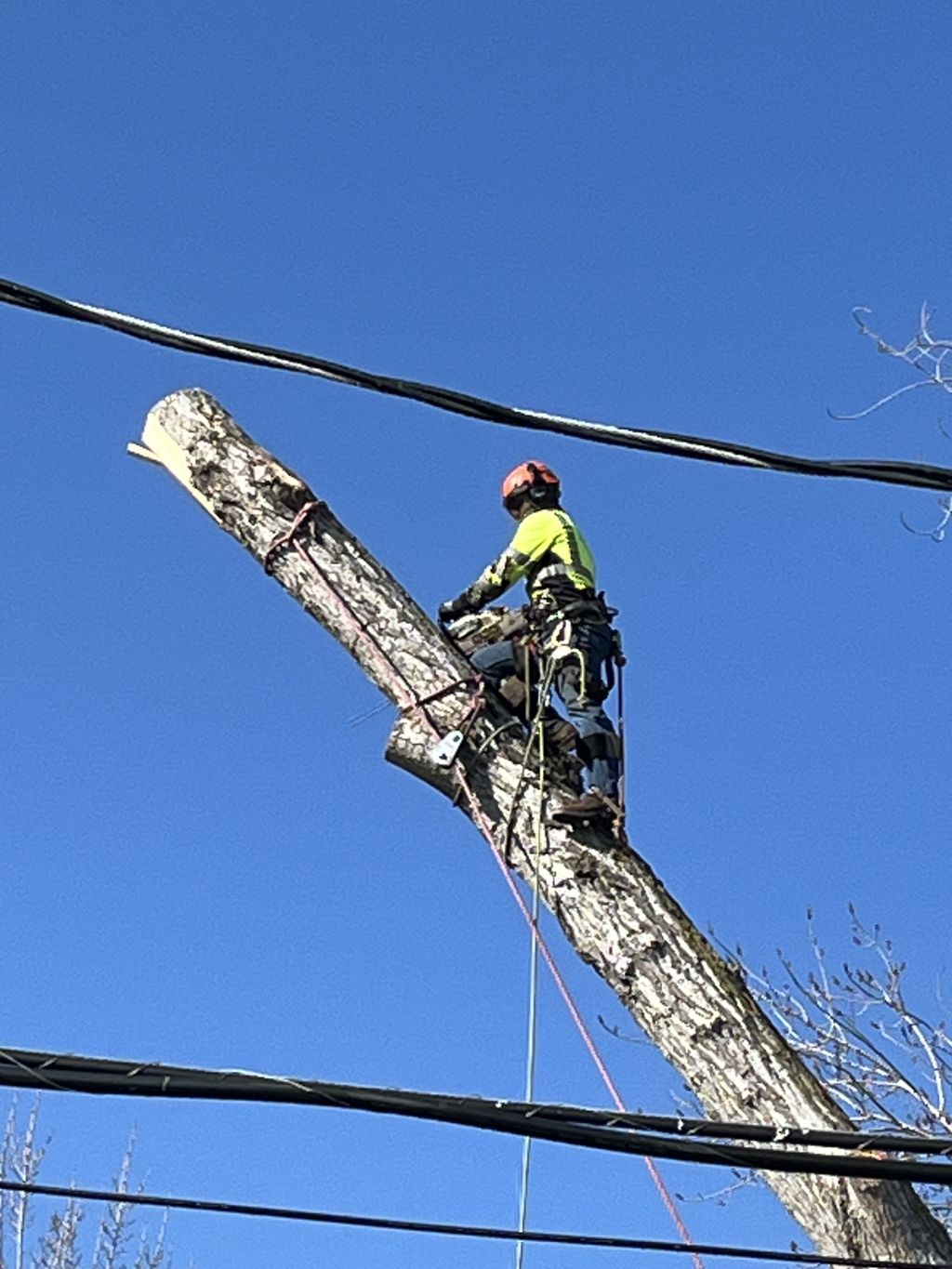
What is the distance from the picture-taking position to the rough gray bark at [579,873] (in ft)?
16.5

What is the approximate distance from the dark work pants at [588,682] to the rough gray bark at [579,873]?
328 millimetres

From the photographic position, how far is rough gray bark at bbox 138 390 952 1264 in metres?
5.04

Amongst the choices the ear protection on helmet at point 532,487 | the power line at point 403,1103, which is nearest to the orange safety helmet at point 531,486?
the ear protection on helmet at point 532,487

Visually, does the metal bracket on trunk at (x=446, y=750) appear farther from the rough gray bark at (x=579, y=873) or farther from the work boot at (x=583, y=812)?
the work boot at (x=583, y=812)

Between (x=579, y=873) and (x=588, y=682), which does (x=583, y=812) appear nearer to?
(x=579, y=873)

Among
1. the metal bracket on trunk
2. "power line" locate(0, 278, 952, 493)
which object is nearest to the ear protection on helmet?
the metal bracket on trunk

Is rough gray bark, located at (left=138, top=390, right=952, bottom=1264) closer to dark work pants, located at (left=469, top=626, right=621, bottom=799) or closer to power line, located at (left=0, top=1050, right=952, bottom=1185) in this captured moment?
dark work pants, located at (left=469, top=626, right=621, bottom=799)

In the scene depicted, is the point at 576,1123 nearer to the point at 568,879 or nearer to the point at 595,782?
the point at 568,879

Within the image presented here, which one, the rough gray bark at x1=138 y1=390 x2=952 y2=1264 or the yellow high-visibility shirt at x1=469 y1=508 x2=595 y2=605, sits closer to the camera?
the rough gray bark at x1=138 y1=390 x2=952 y2=1264

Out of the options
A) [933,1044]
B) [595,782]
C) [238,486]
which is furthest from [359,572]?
[933,1044]

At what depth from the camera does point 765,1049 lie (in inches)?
205

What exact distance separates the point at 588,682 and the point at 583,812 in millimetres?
1012

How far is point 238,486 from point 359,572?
53cm

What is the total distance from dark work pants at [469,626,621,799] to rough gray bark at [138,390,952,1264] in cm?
33
